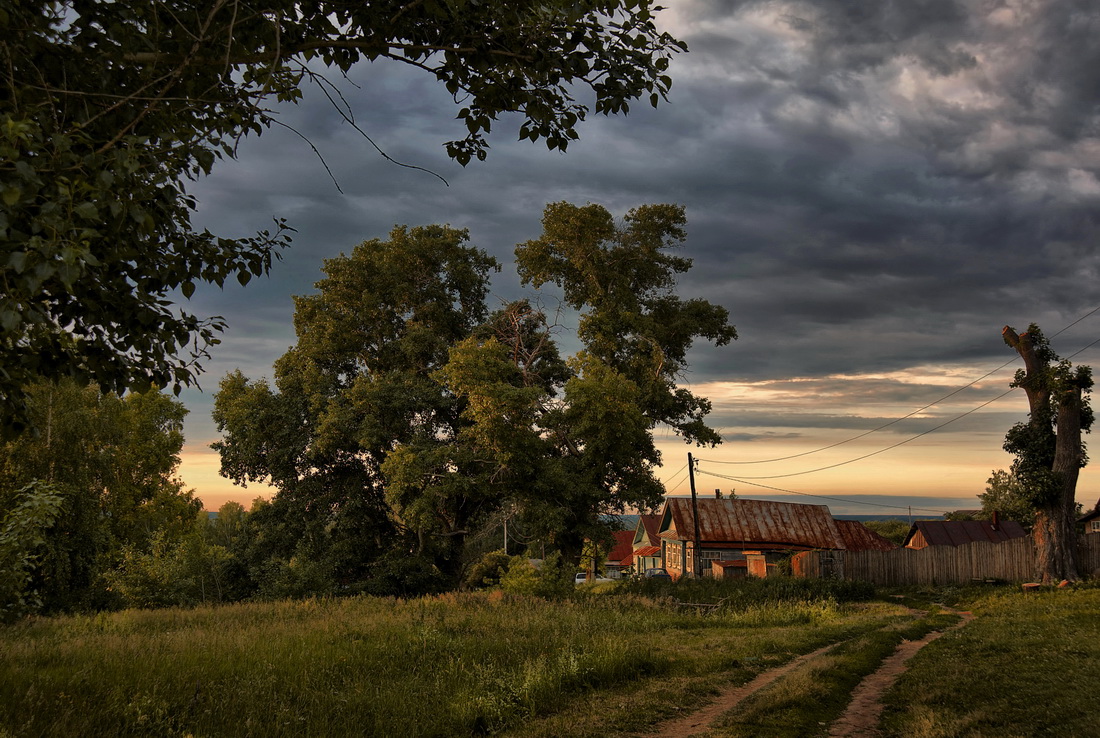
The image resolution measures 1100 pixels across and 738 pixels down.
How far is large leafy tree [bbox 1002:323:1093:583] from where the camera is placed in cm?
2503

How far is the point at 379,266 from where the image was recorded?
108 ft

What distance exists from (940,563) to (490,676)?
28.4 m

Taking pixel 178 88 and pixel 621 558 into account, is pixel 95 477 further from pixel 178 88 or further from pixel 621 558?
pixel 621 558

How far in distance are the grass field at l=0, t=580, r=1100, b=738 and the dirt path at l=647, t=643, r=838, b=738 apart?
236 millimetres

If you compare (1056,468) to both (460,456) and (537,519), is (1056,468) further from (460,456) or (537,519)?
(460,456)

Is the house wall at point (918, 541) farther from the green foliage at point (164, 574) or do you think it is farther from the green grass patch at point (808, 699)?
the green foliage at point (164, 574)

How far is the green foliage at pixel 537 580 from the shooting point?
22.4 meters

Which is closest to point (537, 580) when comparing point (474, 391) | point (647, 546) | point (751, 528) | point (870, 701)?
point (474, 391)

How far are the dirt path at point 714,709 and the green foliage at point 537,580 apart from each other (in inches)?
448

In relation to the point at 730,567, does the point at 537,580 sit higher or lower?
higher

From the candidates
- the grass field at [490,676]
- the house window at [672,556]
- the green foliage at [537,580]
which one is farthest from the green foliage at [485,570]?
the grass field at [490,676]

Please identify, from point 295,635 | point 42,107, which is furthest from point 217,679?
point 42,107

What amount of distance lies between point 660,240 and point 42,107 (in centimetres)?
3112

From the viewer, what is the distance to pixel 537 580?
2253 centimetres
